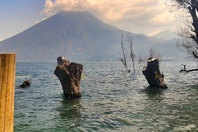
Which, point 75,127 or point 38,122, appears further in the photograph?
point 38,122

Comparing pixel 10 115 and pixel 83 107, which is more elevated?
pixel 10 115

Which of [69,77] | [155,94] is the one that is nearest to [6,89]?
[69,77]

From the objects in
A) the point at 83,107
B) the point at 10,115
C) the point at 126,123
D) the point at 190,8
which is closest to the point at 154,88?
the point at 190,8

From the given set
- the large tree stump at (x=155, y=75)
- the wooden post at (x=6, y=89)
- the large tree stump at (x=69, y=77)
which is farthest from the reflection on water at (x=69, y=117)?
the large tree stump at (x=155, y=75)

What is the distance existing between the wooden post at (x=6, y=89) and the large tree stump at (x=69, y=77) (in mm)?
20023

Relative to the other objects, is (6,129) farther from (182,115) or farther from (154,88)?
(154,88)

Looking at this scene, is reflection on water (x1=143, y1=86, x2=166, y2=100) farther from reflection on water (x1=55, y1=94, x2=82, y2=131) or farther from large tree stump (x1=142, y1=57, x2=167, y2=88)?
reflection on water (x1=55, y1=94, x2=82, y2=131)

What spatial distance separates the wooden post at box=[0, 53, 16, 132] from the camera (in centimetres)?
283

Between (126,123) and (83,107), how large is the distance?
5.91 metres

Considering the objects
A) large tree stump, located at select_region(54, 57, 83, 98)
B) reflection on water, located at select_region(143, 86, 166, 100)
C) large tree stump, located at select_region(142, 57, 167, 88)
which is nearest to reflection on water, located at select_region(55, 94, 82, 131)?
large tree stump, located at select_region(54, 57, 83, 98)

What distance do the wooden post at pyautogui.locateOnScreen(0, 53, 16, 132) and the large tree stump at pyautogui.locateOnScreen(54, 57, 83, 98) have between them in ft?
65.7

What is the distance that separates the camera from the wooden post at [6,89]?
2.83 metres

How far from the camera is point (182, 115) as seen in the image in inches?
610

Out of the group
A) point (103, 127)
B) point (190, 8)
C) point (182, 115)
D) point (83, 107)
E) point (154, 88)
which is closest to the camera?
point (103, 127)
